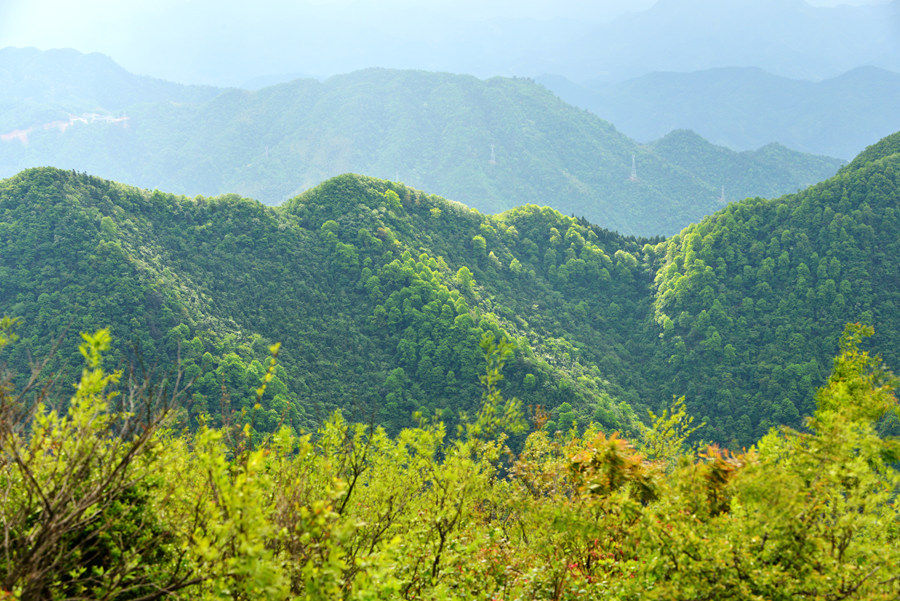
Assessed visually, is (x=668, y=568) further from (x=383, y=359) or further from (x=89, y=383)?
(x=383, y=359)

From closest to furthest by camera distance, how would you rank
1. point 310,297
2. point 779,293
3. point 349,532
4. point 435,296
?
point 349,532
point 435,296
point 310,297
point 779,293

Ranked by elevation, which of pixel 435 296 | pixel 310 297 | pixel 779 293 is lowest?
pixel 310 297

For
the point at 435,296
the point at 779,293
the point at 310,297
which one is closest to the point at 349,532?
the point at 435,296

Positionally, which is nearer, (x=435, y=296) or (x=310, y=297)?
(x=435, y=296)

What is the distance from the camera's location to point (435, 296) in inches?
2527

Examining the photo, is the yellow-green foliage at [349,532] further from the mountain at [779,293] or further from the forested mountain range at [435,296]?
the mountain at [779,293]

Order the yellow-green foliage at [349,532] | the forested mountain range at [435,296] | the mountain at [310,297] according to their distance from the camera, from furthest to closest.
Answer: the forested mountain range at [435,296], the mountain at [310,297], the yellow-green foliage at [349,532]

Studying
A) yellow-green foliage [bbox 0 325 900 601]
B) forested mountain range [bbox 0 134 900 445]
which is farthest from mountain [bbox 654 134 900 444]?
yellow-green foliage [bbox 0 325 900 601]

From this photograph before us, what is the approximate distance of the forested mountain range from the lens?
172ft

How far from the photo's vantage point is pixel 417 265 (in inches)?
2670

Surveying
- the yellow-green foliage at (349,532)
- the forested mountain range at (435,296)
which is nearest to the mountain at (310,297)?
the forested mountain range at (435,296)

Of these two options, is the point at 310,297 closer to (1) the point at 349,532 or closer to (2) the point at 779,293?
(1) the point at 349,532

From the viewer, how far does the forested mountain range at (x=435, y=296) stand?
172 feet

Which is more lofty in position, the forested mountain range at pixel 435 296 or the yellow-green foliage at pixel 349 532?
the forested mountain range at pixel 435 296
